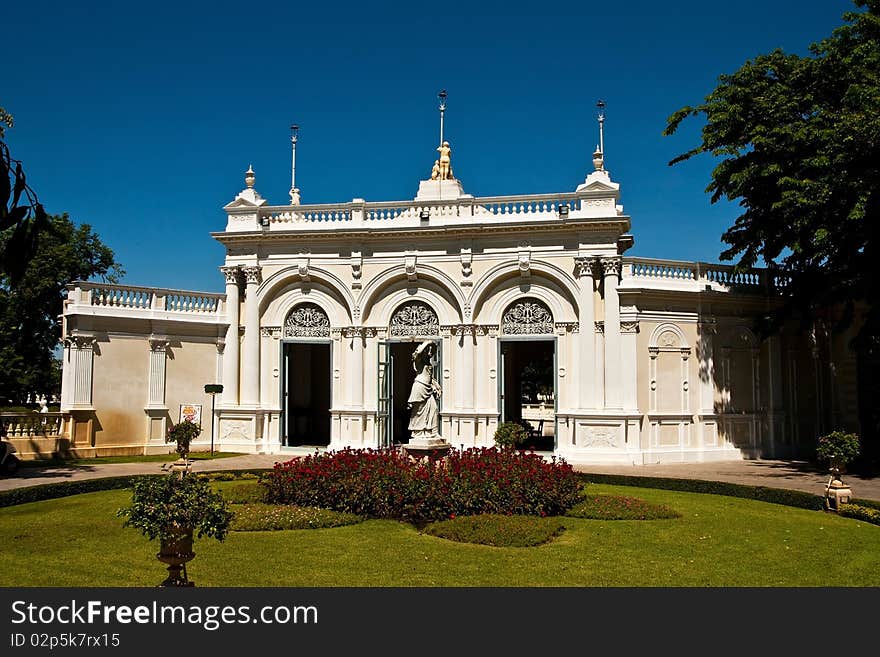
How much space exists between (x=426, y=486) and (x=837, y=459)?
28.6ft

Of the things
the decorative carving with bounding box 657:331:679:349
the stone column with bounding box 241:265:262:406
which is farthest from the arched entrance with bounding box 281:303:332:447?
the decorative carving with bounding box 657:331:679:349

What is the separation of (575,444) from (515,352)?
971 centimetres

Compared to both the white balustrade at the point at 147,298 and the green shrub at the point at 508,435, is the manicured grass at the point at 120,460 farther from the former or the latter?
the green shrub at the point at 508,435

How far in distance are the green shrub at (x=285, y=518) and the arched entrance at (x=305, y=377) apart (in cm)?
1348

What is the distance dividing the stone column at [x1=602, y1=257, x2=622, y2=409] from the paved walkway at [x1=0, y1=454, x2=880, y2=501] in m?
2.33

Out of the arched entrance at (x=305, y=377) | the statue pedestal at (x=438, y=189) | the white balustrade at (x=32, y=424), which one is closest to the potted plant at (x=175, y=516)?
the white balustrade at (x=32, y=424)

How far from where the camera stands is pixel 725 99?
22500 mm

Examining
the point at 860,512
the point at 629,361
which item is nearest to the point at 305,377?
the point at 629,361

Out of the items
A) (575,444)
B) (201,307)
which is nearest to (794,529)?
(575,444)

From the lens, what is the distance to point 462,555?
11.2m

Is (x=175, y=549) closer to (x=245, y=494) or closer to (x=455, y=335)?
(x=245, y=494)

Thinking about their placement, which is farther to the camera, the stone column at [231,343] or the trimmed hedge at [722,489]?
the stone column at [231,343]

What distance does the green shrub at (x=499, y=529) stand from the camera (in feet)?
39.3
